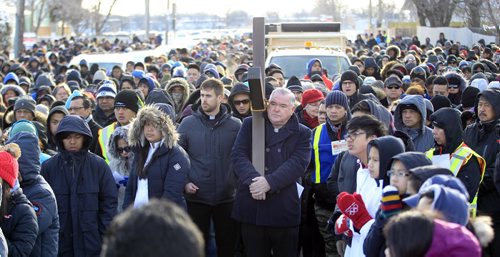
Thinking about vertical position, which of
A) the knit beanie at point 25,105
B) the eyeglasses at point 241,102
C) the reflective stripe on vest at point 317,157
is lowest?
the reflective stripe on vest at point 317,157

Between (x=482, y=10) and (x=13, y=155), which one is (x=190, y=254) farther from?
(x=482, y=10)

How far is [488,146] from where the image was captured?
840cm

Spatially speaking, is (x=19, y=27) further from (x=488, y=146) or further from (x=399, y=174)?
(x=399, y=174)

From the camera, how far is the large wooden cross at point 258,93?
6688 millimetres

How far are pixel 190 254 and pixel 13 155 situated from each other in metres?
3.85

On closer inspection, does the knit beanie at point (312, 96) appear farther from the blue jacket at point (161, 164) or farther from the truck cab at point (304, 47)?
the truck cab at point (304, 47)

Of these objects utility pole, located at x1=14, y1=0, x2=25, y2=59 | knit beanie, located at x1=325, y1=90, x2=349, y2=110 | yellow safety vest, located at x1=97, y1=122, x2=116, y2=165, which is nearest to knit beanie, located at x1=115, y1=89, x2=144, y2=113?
yellow safety vest, located at x1=97, y1=122, x2=116, y2=165

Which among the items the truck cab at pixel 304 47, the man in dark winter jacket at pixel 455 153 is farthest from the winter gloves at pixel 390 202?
the truck cab at pixel 304 47

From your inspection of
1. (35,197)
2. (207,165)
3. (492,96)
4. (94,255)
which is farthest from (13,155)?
(492,96)

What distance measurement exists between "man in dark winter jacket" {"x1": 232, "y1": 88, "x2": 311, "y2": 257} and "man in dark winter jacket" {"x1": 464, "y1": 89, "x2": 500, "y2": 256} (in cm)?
164

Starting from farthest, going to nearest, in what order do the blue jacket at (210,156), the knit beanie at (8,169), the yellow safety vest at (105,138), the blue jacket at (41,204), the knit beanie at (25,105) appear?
1. the knit beanie at (25,105)
2. the yellow safety vest at (105,138)
3. the blue jacket at (210,156)
4. the blue jacket at (41,204)
5. the knit beanie at (8,169)

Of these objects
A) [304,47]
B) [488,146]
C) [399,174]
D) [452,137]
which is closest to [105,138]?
[452,137]

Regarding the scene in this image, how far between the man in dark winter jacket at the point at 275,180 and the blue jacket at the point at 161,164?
0.48 meters

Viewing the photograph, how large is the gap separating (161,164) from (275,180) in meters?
0.95
